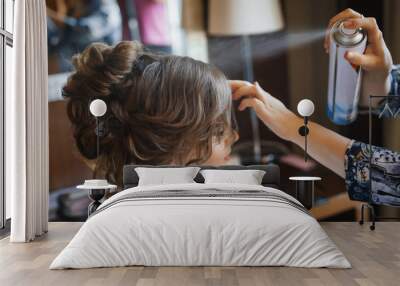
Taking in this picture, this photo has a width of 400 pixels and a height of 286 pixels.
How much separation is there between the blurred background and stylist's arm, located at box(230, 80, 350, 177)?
92 millimetres

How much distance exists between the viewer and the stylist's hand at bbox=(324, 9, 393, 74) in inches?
313

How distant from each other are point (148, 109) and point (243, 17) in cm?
178

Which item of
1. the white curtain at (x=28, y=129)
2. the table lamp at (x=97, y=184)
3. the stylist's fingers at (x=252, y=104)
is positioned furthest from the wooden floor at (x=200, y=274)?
the stylist's fingers at (x=252, y=104)

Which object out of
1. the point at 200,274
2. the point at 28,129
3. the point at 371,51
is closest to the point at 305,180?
the point at 371,51

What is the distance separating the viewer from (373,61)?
7.97m

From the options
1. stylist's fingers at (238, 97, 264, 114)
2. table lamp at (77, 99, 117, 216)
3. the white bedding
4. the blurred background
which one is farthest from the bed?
stylist's fingers at (238, 97, 264, 114)

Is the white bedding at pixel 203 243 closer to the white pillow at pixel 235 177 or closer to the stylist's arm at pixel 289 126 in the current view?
the white pillow at pixel 235 177

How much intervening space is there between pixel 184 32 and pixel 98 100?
1511mm

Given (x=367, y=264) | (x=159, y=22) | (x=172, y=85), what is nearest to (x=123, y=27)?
(x=159, y=22)

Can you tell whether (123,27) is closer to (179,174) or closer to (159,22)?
(159,22)

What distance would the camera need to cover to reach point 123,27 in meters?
8.16

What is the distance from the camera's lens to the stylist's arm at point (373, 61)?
796 cm

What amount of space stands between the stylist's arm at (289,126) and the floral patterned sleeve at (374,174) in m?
0.12

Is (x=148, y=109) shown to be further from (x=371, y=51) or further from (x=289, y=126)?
(x=371, y=51)
